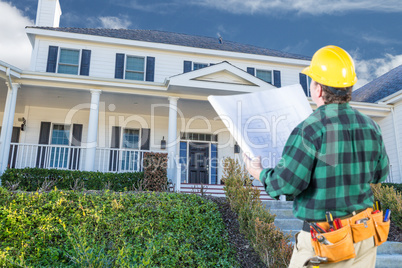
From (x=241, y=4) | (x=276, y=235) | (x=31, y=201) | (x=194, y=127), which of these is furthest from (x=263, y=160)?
(x=241, y=4)

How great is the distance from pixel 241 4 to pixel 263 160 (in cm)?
1621

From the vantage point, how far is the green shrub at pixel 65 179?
29.3 ft

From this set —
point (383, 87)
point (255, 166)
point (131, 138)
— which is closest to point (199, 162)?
point (131, 138)

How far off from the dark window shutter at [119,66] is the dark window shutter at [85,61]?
3.54 feet

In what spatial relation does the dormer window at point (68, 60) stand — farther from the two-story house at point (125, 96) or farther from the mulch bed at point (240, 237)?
the mulch bed at point (240, 237)

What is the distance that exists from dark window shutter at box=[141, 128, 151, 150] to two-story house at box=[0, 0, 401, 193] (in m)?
0.04

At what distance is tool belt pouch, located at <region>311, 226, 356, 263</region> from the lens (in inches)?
62.3

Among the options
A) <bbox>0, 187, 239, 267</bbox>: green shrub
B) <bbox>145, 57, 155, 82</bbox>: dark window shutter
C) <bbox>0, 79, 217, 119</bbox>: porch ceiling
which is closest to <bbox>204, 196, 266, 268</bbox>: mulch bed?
<bbox>0, 187, 239, 267</bbox>: green shrub

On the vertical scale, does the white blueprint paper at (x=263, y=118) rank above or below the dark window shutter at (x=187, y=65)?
below

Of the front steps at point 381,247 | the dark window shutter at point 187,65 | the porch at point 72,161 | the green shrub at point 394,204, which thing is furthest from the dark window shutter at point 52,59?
the green shrub at point 394,204

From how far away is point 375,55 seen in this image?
17.8 metres

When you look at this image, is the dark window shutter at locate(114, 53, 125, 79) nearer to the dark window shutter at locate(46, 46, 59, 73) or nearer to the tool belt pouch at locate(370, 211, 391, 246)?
the dark window shutter at locate(46, 46, 59, 73)

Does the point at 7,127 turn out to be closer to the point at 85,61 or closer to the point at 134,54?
the point at 85,61

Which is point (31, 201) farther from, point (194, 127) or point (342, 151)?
point (194, 127)
